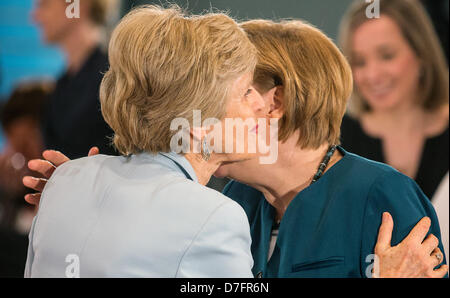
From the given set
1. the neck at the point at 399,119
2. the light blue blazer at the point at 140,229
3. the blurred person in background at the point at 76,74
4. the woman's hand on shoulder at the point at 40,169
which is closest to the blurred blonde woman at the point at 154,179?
the light blue blazer at the point at 140,229

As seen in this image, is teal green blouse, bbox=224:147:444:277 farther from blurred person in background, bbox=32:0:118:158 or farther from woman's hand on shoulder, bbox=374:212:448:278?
blurred person in background, bbox=32:0:118:158

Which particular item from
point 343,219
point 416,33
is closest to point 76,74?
point 416,33

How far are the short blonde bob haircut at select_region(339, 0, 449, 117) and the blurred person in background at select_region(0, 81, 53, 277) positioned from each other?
1512mm

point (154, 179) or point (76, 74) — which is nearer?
point (154, 179)

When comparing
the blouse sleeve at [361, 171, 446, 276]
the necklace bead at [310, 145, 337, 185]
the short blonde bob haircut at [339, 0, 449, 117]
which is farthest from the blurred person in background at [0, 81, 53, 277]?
the blouse sleeve at [361, 171, 446, 276]

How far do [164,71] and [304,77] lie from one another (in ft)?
1.59

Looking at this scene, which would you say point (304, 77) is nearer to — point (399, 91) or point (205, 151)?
point (205, 151)

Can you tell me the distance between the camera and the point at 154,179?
1047mm

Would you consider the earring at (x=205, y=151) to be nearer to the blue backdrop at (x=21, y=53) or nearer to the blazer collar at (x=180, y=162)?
the blazer collar at (x=180, y=162)

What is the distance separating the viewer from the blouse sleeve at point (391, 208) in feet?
4.05

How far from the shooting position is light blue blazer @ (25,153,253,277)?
966 millimetres

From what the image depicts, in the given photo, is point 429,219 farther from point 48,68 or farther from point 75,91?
point 48,68

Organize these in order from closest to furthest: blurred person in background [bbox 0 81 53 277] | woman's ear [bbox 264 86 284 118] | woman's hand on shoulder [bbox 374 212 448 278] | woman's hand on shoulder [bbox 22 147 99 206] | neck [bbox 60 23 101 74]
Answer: woman's hand on shoulder [bbox 374 212 448 278], woman's hand on shoulder [bbox 22 147 99 206], woman's ear [bbox 264 86 284 118], neck [bbox 60 23 101 74], blurred person in background [bbox 0 81 53 277]
